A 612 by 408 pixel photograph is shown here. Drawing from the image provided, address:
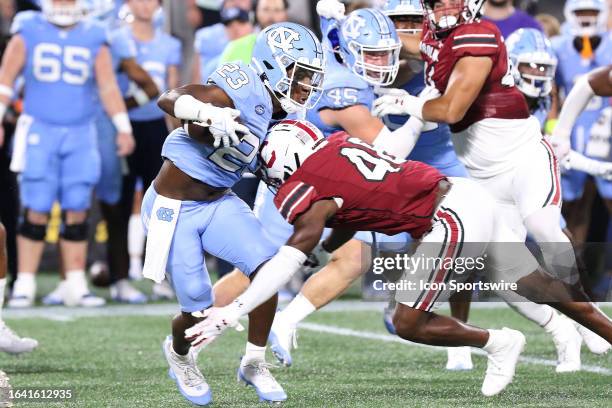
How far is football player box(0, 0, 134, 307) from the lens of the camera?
865 centimetres

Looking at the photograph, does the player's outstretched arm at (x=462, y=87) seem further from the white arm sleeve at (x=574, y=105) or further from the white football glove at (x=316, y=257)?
the white football glove at (x=316, y=257)

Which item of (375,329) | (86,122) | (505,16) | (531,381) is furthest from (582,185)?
(531,381)

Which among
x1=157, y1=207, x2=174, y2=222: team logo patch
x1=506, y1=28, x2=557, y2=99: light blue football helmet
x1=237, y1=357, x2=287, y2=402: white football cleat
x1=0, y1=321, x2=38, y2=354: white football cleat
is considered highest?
x1=506, y1=28, x2=557, y2=99: light blue football helmet

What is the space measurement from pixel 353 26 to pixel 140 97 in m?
3.33

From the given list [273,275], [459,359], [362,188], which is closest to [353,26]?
[459,359]

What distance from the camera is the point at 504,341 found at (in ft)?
16.8

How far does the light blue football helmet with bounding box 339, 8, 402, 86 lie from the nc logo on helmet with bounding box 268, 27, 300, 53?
1.11 m

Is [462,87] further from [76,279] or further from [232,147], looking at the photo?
[76,279]

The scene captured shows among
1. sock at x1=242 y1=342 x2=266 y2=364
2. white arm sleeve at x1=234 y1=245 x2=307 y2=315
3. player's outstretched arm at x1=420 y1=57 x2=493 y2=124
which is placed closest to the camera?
white arm sleeve at x1=234 y1=245 x2=307 y2=315

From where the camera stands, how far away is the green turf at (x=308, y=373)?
5.12 metres

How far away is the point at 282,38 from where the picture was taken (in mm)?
5023

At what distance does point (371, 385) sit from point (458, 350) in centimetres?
70

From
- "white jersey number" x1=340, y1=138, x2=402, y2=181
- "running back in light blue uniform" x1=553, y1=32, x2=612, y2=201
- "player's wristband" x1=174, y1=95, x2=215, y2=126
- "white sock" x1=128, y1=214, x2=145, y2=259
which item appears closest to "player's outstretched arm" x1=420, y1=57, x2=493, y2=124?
"white jersey number" x1=340, y1=138, x2=402, y2=181

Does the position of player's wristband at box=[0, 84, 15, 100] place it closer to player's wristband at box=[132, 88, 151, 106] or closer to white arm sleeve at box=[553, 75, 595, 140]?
player's wristband at box=[132, 88, 151, 106]
